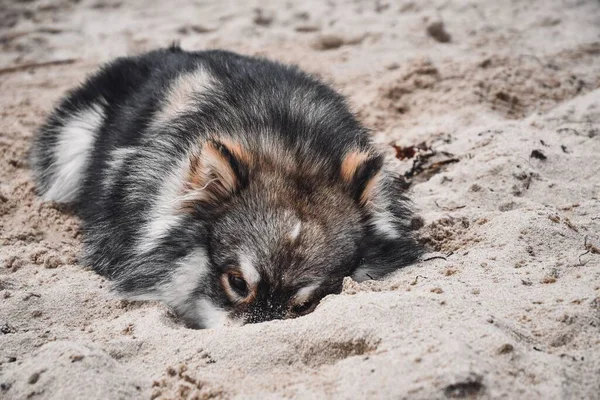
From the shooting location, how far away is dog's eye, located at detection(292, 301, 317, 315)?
2883 millimetres

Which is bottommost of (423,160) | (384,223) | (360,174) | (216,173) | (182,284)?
(423,160)

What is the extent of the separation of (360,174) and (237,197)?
2.17 ft

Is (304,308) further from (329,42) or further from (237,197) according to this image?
(329,42)

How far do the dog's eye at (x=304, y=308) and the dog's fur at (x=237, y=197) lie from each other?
1.5 inches

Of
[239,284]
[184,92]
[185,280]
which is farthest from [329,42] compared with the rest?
[239,284]

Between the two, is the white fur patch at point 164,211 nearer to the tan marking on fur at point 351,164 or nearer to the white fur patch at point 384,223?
the tan marking on fur at point 351,164

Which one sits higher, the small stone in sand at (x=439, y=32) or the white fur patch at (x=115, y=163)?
the white fur patch at (x=115, y=163)

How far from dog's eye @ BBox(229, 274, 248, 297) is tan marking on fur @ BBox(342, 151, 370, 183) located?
78 cm

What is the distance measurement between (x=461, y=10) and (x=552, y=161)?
3.70 metres

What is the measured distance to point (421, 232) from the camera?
3648 millimetres

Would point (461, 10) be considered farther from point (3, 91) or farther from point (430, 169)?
point (3, 91)

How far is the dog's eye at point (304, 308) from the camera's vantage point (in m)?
2.88

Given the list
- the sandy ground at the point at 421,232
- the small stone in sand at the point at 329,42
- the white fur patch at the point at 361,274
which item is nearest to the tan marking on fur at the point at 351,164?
the white fur patch at the point at 361,274

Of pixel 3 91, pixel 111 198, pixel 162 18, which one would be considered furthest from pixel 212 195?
pixel 162 18
